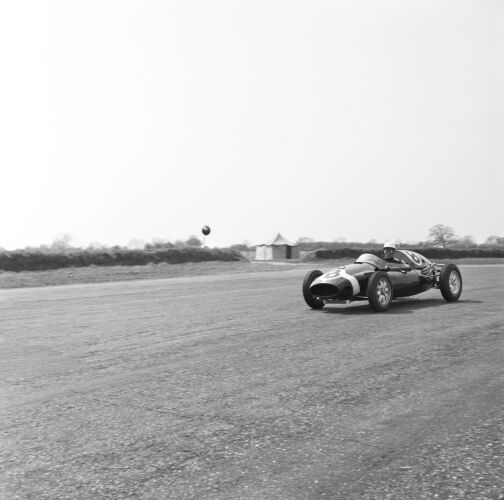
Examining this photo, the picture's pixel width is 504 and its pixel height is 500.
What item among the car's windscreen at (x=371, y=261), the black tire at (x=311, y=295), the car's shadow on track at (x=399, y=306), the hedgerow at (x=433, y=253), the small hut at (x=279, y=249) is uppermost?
the small hut at (x=279, y=249)

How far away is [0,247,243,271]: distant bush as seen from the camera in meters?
30.6

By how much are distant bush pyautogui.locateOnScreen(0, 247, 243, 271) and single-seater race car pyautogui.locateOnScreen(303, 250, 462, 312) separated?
2282 centimetres

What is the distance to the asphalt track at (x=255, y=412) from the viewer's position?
10.6 ft

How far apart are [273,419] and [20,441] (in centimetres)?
178

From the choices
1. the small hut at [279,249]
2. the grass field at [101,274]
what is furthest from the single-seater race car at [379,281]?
the small hut at [279,249]

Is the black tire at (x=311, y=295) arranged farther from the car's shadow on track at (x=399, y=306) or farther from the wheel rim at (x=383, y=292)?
the wheel rim at (x=383, y=292)

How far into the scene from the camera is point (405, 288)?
1236 cm

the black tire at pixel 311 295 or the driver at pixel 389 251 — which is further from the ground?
the driver at pixel 389 251

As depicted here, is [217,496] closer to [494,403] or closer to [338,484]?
[338,484]

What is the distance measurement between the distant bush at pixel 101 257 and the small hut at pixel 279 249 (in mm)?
22225

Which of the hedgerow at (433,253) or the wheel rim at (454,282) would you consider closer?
the wheel rim at (454,282)

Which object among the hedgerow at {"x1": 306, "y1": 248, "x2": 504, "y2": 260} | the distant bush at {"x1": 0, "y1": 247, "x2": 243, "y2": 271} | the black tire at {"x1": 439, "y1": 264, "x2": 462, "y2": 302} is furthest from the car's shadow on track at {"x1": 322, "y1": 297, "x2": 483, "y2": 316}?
the hedgerow at {"x1": 306, "y1": 248, "x2": 504, "y2": 260}

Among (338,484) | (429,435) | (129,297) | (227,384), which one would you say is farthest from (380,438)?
(129,297)

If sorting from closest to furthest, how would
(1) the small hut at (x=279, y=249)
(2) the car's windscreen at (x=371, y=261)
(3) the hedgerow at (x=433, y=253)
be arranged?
(2) the car's windscreen at (x=371, y=261) → (3) the hedgerow at (x=433, y=253) → (1) the small hut at (x=279, y=249)
